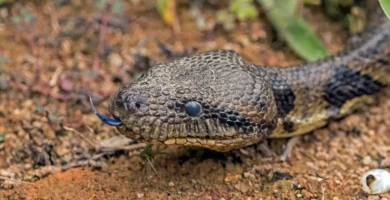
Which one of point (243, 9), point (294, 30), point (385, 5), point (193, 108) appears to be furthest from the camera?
A: point (294, 30)

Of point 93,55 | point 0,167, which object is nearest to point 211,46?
point 93,55

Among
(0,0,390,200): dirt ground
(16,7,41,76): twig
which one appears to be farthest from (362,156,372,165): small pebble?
(16,7,41,76): twig

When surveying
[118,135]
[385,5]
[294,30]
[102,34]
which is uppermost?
[385,5]

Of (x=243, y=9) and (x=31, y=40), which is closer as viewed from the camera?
(x=31, y=40)

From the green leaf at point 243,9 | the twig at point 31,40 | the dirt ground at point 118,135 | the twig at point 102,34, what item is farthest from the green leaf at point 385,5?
the twig at point 31,40

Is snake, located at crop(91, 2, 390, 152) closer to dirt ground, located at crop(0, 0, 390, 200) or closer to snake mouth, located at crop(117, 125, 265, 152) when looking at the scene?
snake mouth, located at crop(117, 125, 265, 152)

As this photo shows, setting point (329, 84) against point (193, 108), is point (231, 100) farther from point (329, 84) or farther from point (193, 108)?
point (329, 84)

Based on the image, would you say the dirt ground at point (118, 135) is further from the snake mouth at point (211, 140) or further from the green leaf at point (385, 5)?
the green leaf at point (385, 5)

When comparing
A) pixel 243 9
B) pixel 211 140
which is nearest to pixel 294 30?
pixel 243 9
